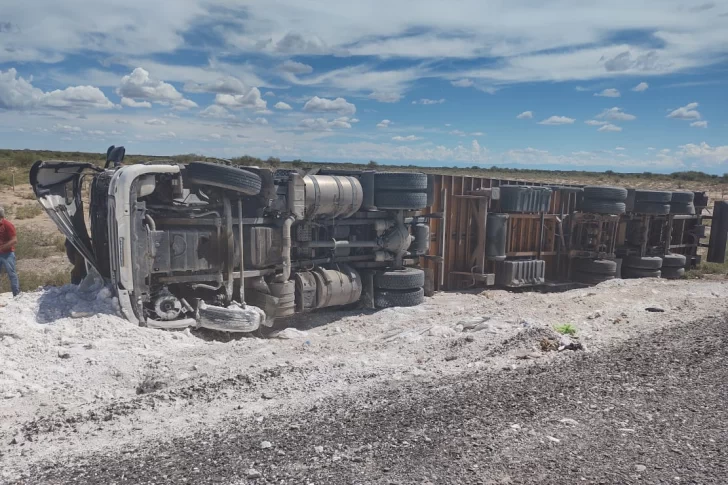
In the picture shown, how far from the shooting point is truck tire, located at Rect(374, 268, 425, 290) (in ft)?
29.3

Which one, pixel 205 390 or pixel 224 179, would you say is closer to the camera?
pixel 205 390

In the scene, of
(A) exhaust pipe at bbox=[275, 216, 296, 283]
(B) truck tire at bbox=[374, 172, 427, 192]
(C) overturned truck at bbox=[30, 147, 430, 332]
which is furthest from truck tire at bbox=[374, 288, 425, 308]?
(A) exhaust pipe at bbox=[275, 216, 296, 283]

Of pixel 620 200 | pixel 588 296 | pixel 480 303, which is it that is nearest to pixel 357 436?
pixel 480 303

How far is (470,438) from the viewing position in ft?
13.0

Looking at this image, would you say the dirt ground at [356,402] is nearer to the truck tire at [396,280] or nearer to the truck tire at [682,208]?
the truck tire at [396,280]

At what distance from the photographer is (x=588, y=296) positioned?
10.1 m

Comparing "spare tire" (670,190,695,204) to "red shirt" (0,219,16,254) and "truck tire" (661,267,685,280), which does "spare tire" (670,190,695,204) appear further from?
"red shirt" (0,219,16,254)

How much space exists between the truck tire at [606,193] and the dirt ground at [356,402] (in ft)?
16.8

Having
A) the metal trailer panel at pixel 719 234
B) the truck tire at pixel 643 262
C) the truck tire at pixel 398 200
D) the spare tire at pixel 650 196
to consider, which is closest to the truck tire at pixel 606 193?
the spare tire at pixel 650 196

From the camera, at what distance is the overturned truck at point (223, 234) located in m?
6.50

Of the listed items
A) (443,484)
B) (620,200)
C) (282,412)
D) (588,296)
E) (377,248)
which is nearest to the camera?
(443,484)

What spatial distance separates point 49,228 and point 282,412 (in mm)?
16472

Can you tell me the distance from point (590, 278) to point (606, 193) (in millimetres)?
1847

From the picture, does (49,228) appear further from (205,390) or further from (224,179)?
(205,390)
